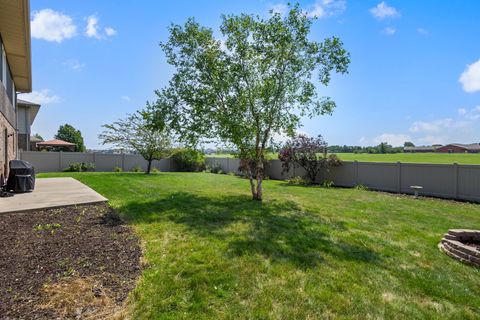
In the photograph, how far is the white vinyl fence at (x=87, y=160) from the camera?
1889 centimetres

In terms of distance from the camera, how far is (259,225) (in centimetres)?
575

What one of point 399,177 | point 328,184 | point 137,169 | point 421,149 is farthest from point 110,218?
point 421,149

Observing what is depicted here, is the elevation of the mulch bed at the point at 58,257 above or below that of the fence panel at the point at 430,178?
below

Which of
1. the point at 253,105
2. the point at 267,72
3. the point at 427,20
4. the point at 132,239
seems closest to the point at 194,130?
the point at 253,105

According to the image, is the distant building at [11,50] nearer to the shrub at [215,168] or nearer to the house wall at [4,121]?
the house wall at [4,121]

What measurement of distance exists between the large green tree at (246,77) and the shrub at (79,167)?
1377 centimetres

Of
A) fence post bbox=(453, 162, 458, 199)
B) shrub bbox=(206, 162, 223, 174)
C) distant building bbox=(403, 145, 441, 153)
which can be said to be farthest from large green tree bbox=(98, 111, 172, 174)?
distant building bbox=(403, 145, 441, 153)

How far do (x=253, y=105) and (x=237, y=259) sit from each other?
5.66m

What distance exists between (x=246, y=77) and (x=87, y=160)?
56.1 ft

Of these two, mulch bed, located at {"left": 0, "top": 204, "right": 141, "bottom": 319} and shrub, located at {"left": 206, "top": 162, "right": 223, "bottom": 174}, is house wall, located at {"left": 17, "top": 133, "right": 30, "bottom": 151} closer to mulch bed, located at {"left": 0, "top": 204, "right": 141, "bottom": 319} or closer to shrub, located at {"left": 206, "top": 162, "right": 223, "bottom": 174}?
shrub, located at {"left": 206, "top": 162, "right": 223, "bottom": 174}

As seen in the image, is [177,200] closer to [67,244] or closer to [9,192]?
Answer: [67,244]

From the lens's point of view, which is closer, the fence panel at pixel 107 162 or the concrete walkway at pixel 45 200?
the concrete walkway at pixel 45 200

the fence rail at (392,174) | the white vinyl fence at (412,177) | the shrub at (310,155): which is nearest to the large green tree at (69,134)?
the fence rail at (392,174)

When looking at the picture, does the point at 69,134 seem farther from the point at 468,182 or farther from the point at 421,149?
the point at 421,149
